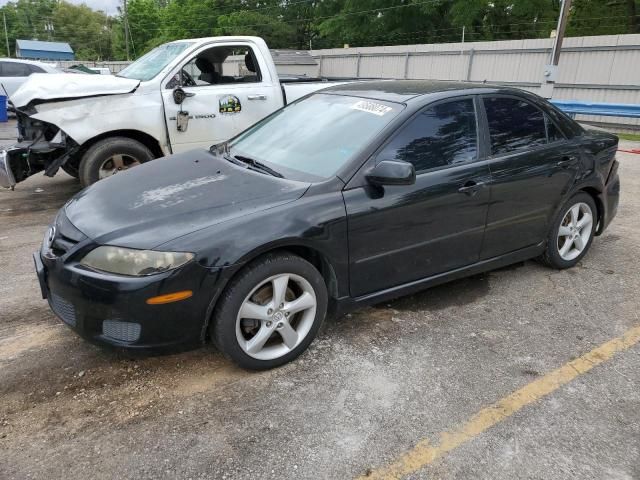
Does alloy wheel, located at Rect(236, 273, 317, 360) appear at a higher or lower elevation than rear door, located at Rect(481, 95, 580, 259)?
lower

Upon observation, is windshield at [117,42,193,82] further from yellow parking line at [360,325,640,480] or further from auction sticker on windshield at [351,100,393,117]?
yellow parking line at [360,325,640,480]

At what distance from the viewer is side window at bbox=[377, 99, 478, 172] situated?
3.40 metres

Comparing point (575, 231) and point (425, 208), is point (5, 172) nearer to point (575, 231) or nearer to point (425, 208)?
point (425, 208)

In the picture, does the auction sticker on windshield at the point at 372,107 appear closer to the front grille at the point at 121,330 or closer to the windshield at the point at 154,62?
the front grille at the point at 121,330

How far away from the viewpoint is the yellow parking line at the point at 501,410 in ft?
7.80

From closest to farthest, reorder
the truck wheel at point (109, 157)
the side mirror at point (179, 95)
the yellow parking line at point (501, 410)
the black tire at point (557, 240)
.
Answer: the yellow parking line at point (501, 410), the black tire at point (557, 240), the truck wheel at point (109, 157), the side mirror at point (179, 95)

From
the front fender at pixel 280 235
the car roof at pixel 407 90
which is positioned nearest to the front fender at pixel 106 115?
the car roof at pixel 407 90

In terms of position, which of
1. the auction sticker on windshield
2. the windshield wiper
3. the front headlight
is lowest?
the front headlight

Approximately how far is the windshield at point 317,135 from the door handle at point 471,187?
68cm

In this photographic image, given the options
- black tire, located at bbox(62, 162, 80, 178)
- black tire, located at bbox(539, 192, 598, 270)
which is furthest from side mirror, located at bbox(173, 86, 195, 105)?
black tire, located at bbox(539, 192, 598, 270)

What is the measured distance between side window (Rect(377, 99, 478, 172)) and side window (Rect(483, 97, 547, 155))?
0.19m

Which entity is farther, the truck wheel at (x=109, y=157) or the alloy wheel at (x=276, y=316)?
the truck wheel at (x=109, y=157)

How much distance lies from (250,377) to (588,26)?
32.2m

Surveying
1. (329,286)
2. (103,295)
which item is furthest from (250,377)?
(103,295)
